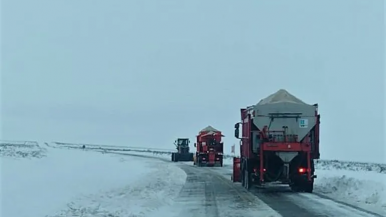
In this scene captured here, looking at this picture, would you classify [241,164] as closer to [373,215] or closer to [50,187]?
[50,187]

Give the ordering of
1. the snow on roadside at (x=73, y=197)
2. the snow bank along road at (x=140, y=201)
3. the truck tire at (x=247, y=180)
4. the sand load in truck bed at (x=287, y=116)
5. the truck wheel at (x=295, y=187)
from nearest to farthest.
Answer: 1. the snow on roadside at (x=73, y=197)
2. the snow bank along road at (x=140, y=201)
3. the sand load in truck bed at (x=287, y=116)
4. the truck wheel at (x=295, y=187)
5. the truck tire at (x=247, y=180)

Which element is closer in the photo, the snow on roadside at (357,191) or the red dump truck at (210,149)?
the snow on roadside at (357,191)

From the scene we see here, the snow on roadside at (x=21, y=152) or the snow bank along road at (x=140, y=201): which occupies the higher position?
the snow on roadside at (x=21, y=152)

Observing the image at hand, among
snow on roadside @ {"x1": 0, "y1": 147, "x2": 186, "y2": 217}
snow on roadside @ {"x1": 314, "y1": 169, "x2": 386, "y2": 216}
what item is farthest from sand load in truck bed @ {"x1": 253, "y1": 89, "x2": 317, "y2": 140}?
snow on roadside @ {"x1": 0, "y1": 147, "x2": 186, "y2": 217}

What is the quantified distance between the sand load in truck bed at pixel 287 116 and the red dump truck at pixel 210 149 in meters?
31.1

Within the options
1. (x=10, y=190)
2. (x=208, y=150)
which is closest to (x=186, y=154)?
(x=208, y=150)

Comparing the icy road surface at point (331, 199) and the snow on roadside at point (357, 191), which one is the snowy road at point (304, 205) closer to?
the icy road surface at point (331, 199)

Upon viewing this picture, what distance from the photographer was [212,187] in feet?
85.3

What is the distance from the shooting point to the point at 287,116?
2295cm

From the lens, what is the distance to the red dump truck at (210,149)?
5428 cm

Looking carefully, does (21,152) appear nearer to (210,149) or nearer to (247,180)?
(210,149)

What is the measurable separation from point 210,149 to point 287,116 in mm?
31850

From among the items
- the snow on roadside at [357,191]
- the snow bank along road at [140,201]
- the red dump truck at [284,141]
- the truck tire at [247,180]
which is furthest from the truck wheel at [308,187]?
the truck tire at [247,180]

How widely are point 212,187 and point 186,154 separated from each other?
1755 inches
